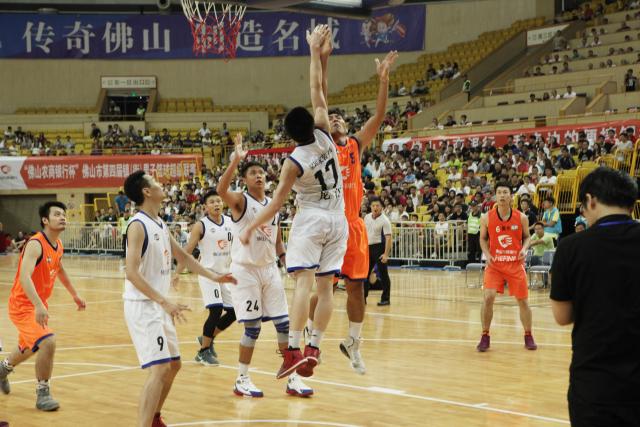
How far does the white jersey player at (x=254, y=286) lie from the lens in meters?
8.20

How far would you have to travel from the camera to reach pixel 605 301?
12.5 ft

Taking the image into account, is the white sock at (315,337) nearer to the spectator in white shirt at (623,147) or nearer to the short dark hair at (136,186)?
the short dark hair at (136,186)

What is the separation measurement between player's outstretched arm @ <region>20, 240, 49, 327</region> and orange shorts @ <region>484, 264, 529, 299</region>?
567 centimetres

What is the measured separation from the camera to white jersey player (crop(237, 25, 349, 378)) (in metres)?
6.99

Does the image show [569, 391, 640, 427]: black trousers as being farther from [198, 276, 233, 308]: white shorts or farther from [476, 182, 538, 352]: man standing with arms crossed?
[476, 182, 538, 352]: man standing with arms crossed

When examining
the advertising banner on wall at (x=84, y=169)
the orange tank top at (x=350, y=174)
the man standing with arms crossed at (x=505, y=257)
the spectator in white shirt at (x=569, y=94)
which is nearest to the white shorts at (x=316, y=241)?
the orange tank top at (x=350, y=174)

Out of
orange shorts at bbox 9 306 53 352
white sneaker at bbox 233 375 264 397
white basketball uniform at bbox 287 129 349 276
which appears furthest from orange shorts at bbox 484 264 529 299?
orange shorts at bbox 9 306 53 352

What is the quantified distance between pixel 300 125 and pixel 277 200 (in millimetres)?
628

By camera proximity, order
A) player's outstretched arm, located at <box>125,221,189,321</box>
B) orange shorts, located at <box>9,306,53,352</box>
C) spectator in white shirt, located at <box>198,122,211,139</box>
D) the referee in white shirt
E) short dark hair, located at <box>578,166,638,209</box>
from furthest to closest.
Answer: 1. spectator in white shirt, located at <box>198,122,211,139</box>
2. the referee in white shirt
3. orange shorts, located at <box>9,306,53,352</box>
4. player's outstretched arm, located at <box>125,221,189,321</box>
5. short dark hair, located at <box>578,166,638,209</box>

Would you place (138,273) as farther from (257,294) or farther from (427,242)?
(427,242)

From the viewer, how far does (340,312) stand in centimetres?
1478

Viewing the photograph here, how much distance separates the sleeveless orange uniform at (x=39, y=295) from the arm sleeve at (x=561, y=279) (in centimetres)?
526

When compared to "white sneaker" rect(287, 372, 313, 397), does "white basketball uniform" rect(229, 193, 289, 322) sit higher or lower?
higher

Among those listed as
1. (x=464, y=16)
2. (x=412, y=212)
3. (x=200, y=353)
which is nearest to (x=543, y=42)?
(x=464, y=16)
